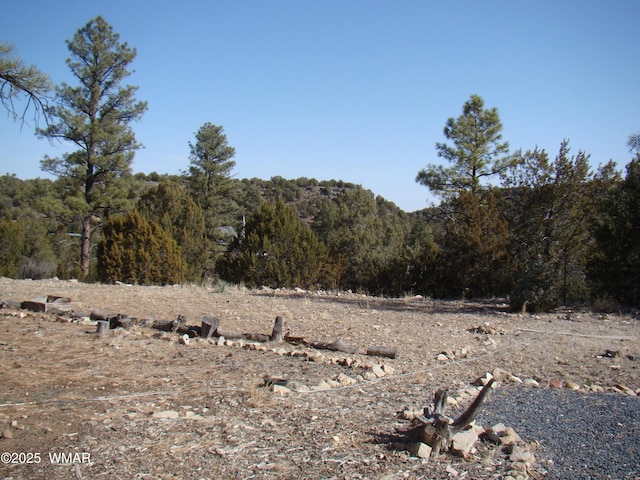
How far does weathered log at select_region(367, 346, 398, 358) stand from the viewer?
623cm

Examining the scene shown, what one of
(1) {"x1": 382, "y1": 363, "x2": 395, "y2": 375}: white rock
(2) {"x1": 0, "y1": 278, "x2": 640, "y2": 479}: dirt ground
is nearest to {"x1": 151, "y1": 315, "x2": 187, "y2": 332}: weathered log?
(2) {"x1": 0, "y1": 278, "x2": 640, "y2": 479}: dirt ground

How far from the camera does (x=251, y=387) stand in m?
4.44

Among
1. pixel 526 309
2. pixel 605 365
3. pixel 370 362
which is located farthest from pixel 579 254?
pixel 370 362

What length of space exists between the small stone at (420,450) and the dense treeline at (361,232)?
586cm

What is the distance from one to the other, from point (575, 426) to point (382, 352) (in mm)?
2683

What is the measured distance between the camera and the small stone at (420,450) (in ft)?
10.4

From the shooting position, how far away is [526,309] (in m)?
11.4

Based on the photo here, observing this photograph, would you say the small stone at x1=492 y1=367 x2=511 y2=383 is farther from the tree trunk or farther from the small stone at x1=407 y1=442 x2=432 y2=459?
the tree trunk

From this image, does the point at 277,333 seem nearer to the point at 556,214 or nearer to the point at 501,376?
the point at 501,376

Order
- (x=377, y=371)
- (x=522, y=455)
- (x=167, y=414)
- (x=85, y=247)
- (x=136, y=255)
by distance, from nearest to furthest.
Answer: (x=522, y=455) < (x=167, y=414) < (x=377, y=371) < (x=136, y=255) < (x=85, y=247)

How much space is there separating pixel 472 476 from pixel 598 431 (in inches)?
→ 56.4

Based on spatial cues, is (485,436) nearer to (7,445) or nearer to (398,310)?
(7,445)

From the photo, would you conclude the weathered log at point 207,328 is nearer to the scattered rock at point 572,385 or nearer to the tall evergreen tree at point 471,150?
the scattered rock at point 572,385

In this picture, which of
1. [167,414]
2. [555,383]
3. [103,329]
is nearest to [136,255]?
[103,329]
